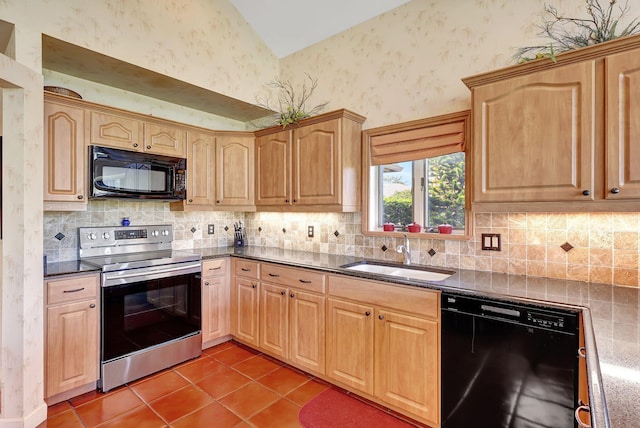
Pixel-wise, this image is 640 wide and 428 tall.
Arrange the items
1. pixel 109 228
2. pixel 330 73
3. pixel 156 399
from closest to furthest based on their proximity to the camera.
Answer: pixel 156 399 < pixel 109 228 < pixel 330 73

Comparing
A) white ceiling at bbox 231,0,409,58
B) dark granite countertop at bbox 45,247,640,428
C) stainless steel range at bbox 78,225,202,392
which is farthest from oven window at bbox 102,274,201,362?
white ceiling at bbox 231,0,409,58

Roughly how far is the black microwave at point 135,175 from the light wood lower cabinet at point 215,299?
0.77 meters

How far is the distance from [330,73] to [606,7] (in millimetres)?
2130

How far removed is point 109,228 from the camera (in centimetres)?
292

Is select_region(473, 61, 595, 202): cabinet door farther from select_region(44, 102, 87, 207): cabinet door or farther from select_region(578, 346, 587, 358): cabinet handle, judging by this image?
select_region(44, 102, 87, 207): cabinet door

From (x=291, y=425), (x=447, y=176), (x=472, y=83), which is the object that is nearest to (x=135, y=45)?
(x=472, y=83)

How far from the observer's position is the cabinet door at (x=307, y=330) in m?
2.51

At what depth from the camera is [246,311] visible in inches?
122

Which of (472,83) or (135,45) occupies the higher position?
(135,45)

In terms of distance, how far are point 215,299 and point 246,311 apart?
33cm

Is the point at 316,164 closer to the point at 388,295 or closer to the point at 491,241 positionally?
the point at 388,295

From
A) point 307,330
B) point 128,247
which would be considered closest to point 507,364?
point 307,330

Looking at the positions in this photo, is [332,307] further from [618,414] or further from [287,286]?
[618,414]

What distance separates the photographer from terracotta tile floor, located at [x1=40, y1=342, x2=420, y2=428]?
2.10 m
